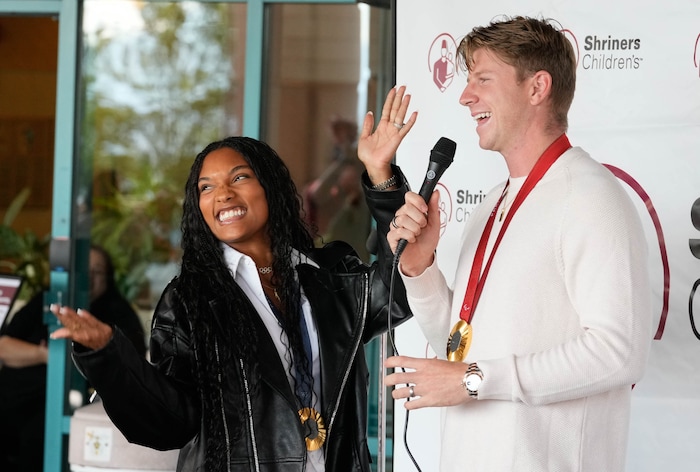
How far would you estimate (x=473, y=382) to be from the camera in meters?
1.75

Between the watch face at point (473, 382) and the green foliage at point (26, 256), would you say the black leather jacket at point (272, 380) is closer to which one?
the watch face at point (473, 382)

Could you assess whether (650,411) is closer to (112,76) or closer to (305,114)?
(305,114)

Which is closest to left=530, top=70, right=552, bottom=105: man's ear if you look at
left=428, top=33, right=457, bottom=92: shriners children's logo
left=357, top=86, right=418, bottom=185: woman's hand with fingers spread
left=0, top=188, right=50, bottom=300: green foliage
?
left=357, top=86, right=418, bottom=185: woman's hand with fingers spread

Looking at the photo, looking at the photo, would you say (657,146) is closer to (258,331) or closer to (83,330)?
(258,331)

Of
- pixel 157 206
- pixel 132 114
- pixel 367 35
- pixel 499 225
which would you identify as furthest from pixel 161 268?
pixel 499 225

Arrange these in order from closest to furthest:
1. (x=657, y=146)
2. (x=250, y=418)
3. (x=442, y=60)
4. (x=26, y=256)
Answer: (x=250, y=418) < (x=657, y=146) < (x=442, y=60) < (x=26, y=256)

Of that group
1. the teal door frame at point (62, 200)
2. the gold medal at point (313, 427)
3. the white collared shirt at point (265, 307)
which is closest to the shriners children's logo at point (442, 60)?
the white collared shirt at point (265, 307)

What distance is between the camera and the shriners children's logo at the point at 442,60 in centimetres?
312

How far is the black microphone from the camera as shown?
196 centimetres

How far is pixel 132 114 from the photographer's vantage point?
5578 millimetres

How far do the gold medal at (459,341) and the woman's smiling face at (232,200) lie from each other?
590 millimetres

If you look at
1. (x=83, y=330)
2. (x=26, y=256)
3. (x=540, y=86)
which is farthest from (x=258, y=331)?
(x=26, y=256)

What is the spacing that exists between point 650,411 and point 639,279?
125cm

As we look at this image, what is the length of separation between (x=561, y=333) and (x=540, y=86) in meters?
0.53
